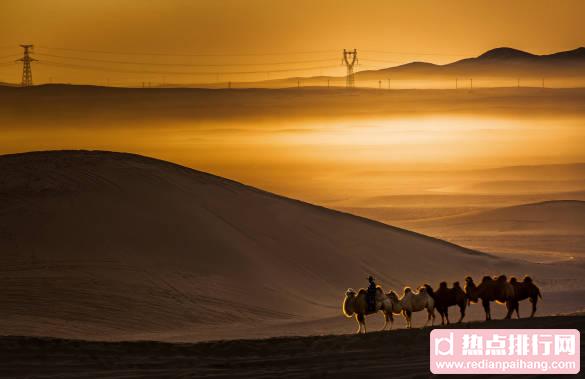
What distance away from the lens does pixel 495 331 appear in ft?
78.3

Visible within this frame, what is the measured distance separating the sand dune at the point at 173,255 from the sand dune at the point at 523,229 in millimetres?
14580

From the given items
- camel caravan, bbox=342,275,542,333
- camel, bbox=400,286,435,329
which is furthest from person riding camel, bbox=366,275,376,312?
camel, bbox=400,286,435,329

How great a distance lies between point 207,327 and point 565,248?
123 feet

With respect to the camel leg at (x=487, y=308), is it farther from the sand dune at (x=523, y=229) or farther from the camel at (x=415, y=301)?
the sand dune at (x=523, y=229)

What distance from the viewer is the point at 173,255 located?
3978 cm

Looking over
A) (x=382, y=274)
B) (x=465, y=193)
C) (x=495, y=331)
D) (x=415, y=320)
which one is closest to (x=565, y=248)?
(x=382, y=274)

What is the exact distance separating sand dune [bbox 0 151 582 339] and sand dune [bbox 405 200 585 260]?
14.6 m

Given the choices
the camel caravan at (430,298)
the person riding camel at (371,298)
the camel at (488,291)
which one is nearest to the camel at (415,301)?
the camel caravan at (430,298)

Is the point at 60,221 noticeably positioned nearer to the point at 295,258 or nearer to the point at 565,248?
the point at 295,258

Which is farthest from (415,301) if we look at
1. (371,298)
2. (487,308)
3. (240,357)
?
(240,357)

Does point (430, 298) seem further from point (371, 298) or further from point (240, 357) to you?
point (240, 357)

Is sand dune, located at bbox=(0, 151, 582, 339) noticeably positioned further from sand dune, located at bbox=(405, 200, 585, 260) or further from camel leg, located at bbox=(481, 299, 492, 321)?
sand dune, located at bbox=(405, 200, 585, 260)

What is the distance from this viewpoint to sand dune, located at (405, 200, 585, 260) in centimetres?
6688

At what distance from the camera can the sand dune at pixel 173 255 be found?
1324 inches
